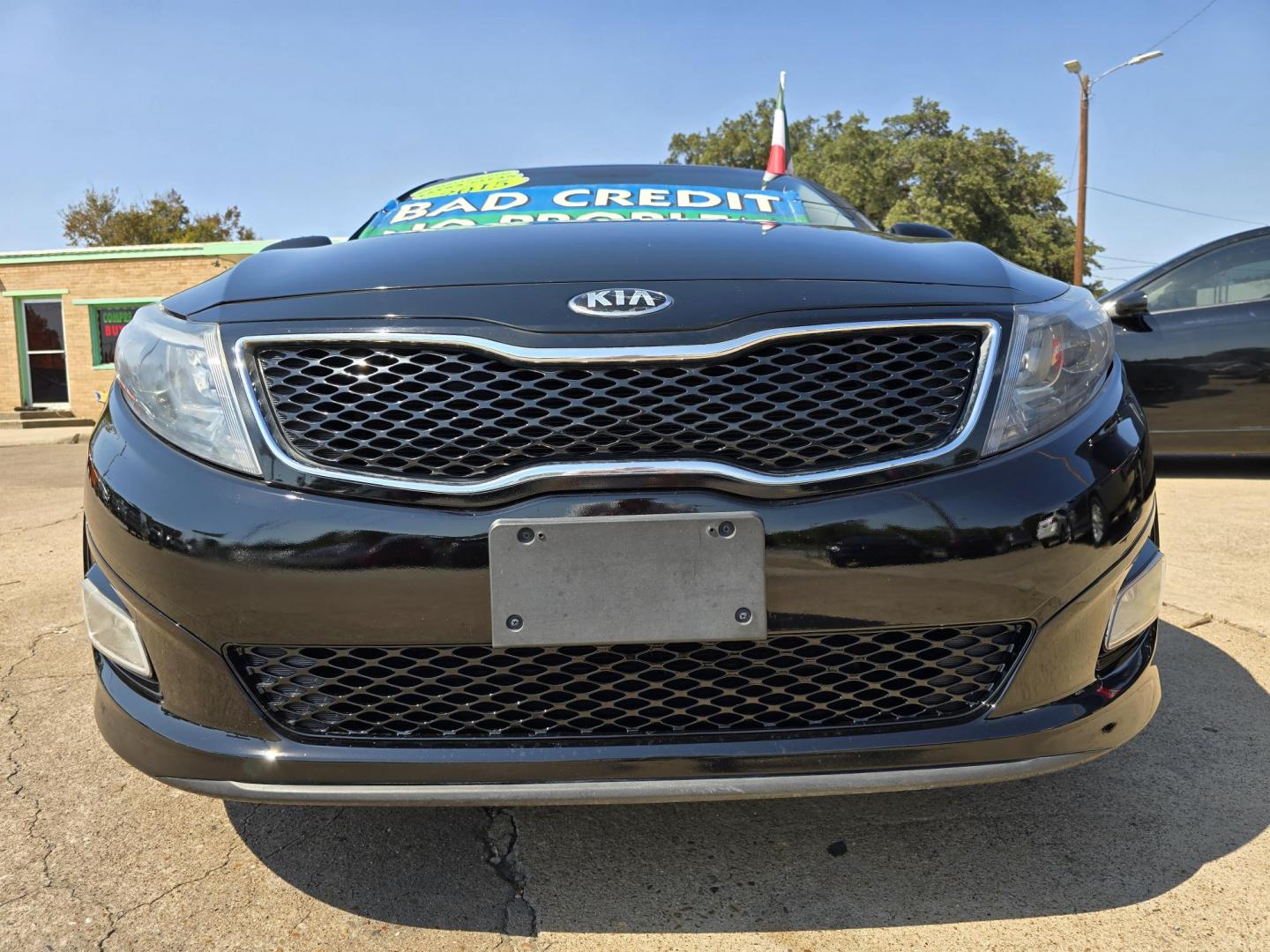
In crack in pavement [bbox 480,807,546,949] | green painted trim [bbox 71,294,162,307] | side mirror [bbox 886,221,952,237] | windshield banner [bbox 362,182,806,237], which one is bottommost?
crack in pavement [bbox 480,807,546,949]

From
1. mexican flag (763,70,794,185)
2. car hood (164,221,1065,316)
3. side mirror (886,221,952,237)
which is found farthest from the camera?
mexican flag (763,70,794,185)

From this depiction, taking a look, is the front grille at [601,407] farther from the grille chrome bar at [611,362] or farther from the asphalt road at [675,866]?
the asphalt road at [675,866]

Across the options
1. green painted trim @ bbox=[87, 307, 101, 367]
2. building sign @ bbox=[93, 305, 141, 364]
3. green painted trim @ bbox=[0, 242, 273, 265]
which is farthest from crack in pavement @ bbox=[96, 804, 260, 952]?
green painted trim @ bbox=[87, 307, 101, 367]

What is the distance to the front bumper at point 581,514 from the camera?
1302 mm

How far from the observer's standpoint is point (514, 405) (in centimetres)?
137

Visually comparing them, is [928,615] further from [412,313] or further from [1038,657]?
[412,313]

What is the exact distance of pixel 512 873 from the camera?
5.26 ft

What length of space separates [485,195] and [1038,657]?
Answer: 81.1 inches

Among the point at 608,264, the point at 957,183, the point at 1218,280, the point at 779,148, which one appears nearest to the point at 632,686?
the point at 608,264

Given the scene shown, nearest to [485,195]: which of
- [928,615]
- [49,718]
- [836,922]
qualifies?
[49,718]

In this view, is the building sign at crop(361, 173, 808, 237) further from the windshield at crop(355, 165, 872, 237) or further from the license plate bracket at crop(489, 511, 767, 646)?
the license plate bracket at crop(489, 511, 767, 646)

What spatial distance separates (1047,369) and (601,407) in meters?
0.69

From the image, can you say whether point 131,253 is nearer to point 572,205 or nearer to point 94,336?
point 94,336

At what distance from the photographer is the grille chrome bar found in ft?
4.31
